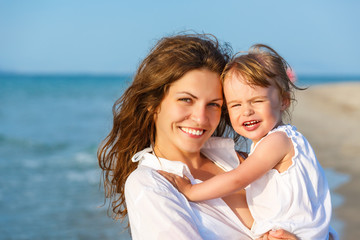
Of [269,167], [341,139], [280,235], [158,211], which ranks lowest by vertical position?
[341,139]

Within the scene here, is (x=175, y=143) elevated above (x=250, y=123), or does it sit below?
below

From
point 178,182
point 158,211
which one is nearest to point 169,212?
point 158,211

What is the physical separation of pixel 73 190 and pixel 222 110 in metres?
6.89

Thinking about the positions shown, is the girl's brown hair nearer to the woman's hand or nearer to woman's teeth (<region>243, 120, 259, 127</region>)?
woman's teeth (<region>243, 120, 259, 127</region>)

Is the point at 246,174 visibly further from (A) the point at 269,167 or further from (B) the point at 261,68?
(B) the point at 261,68

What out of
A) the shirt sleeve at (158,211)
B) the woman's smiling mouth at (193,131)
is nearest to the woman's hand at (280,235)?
the shirt sleeve at (158,211)

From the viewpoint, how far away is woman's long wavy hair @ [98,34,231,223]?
2971 millimetres

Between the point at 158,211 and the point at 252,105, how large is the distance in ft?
2.84

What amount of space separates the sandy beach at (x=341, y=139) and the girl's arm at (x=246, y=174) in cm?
91

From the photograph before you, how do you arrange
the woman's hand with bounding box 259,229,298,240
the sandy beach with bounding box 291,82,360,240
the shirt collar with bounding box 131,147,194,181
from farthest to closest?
1. the sandy beach with bounding box 291,82,360,240
2. the shirt collar with bounding box 131,147,194,181
3. the woman's hand with bounding box 259,229,298,240

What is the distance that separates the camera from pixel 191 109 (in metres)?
2.94

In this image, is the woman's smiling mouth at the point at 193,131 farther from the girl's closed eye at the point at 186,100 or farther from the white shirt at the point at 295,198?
the white shirt at the point at 295,198

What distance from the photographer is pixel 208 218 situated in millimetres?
2707

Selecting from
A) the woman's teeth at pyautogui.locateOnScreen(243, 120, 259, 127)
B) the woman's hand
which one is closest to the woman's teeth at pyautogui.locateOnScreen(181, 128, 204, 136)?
the woman's teeth at pyautogui.locateOnScreen(243, 120, 259, 127)
